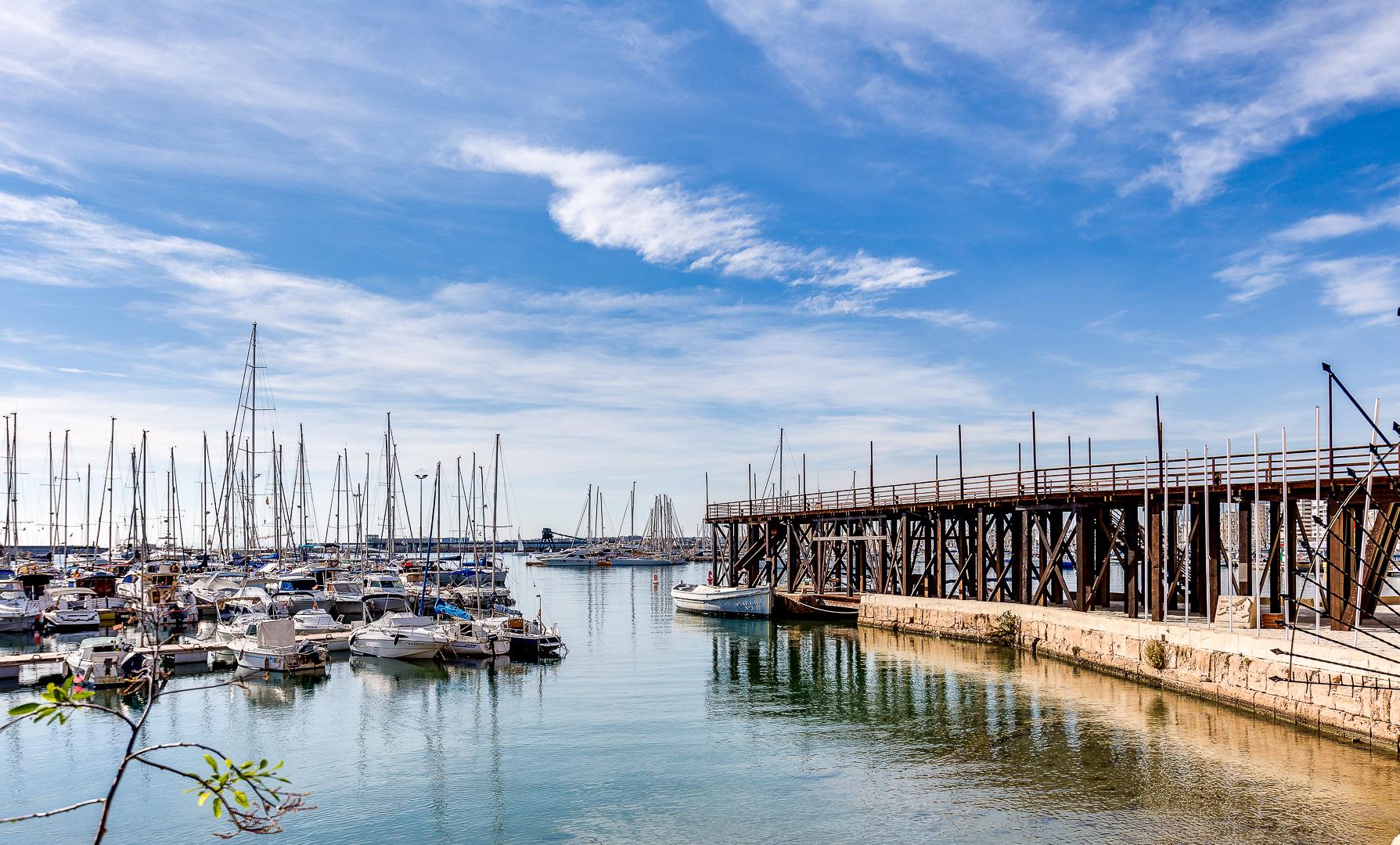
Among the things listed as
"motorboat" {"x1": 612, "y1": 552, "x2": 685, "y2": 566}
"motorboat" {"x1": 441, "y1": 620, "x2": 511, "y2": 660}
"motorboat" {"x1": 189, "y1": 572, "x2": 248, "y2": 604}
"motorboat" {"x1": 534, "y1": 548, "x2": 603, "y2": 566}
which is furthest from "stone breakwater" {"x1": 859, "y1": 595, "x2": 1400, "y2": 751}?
"motorboat" {"x1": 534, "y1": 548, "x2": 603, "y2": 566}

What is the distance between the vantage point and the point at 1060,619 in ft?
133

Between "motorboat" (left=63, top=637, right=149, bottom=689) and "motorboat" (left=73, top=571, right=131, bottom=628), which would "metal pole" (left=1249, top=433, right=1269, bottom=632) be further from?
"motorboat" (left=73, top=571, right=131, bottom=628)

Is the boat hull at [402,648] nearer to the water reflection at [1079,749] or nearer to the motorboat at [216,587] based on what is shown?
the water reflection at [1079,749]

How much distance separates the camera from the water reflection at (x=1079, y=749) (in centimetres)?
1994

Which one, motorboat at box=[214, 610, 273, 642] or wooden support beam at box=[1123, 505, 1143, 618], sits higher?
wooden support beam at box=[1123, 505, 1143, 618]

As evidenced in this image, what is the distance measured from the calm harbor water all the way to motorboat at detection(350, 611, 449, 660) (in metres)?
2.29

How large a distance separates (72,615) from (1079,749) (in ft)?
181

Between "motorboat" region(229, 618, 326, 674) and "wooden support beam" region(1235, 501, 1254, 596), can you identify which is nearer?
"wooden support beam" region(1235, 501, 1254, 596)

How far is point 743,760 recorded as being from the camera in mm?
25828

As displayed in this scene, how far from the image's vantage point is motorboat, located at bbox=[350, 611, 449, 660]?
1711 inches

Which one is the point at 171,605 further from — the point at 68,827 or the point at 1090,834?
the point at 1090,834

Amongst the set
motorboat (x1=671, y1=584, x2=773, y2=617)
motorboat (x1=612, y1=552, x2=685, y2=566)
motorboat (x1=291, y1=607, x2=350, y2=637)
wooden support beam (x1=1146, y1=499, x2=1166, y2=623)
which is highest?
wooden support beam (x1=1146, y1=499, x2=1166, y2=623)

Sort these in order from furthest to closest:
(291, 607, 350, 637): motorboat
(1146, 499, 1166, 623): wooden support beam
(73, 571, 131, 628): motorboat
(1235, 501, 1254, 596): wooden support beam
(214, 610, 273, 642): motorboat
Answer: (73, 571, 131, 628): motorboat, (291, 607, 350, 637): motorboat, (214, 610, 273, 642): motorboat, (1146, 499, 1166, 623): wooden support beam, (1235, 501, 1254, 596): wooden support beam

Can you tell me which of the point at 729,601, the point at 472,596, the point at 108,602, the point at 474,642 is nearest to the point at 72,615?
the point at 108,602
